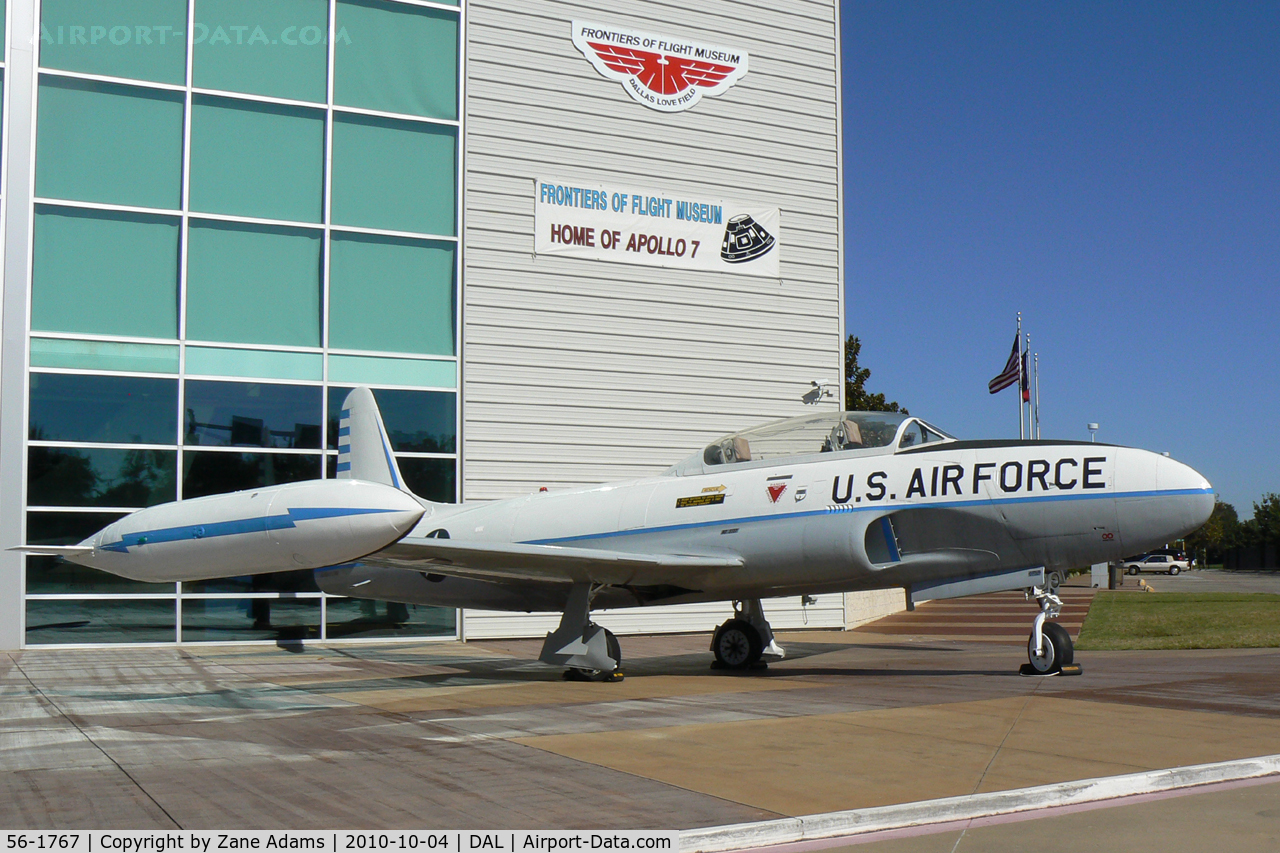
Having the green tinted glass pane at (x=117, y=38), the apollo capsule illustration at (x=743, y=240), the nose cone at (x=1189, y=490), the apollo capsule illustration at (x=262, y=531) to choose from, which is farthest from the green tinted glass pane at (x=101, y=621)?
the nose cone at (x=1189, y=490)

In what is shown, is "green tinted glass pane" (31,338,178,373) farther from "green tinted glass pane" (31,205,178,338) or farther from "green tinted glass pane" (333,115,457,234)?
"green tinted glass pane" (333,115,457,234)

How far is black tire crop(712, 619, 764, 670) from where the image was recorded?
1356 cm

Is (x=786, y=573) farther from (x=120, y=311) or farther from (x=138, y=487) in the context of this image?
(x=120, y=311)

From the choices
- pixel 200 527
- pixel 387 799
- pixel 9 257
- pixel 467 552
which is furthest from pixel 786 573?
pixel 9 257

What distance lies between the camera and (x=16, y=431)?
16.8 m

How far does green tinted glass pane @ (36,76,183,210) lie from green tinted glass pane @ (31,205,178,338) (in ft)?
1.38

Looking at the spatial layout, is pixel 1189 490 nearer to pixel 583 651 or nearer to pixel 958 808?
pixel 583 651

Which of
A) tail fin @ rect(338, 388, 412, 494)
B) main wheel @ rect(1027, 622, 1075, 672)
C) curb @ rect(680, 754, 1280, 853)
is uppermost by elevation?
tail fin @ rect(338, 388, 412, 494)

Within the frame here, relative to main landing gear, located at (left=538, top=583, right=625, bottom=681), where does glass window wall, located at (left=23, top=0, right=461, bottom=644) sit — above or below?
above

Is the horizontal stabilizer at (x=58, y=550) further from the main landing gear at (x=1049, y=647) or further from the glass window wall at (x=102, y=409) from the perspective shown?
the main landing gear at (x=1049, y=647)

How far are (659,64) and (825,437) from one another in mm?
12386

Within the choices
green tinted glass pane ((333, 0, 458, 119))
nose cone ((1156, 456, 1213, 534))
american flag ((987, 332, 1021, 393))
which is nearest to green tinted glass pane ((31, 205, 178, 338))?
green tinted glass pane ((333, 0, 458, 119))

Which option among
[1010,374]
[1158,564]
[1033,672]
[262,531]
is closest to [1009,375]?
[1010,374]

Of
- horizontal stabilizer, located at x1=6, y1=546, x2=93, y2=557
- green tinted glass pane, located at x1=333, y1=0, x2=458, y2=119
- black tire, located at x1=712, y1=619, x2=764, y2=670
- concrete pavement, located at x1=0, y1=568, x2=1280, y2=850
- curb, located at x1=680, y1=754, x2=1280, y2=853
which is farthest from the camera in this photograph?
green tinted glass pane, located at x1=333, y1=0, x2=458, y2=119
